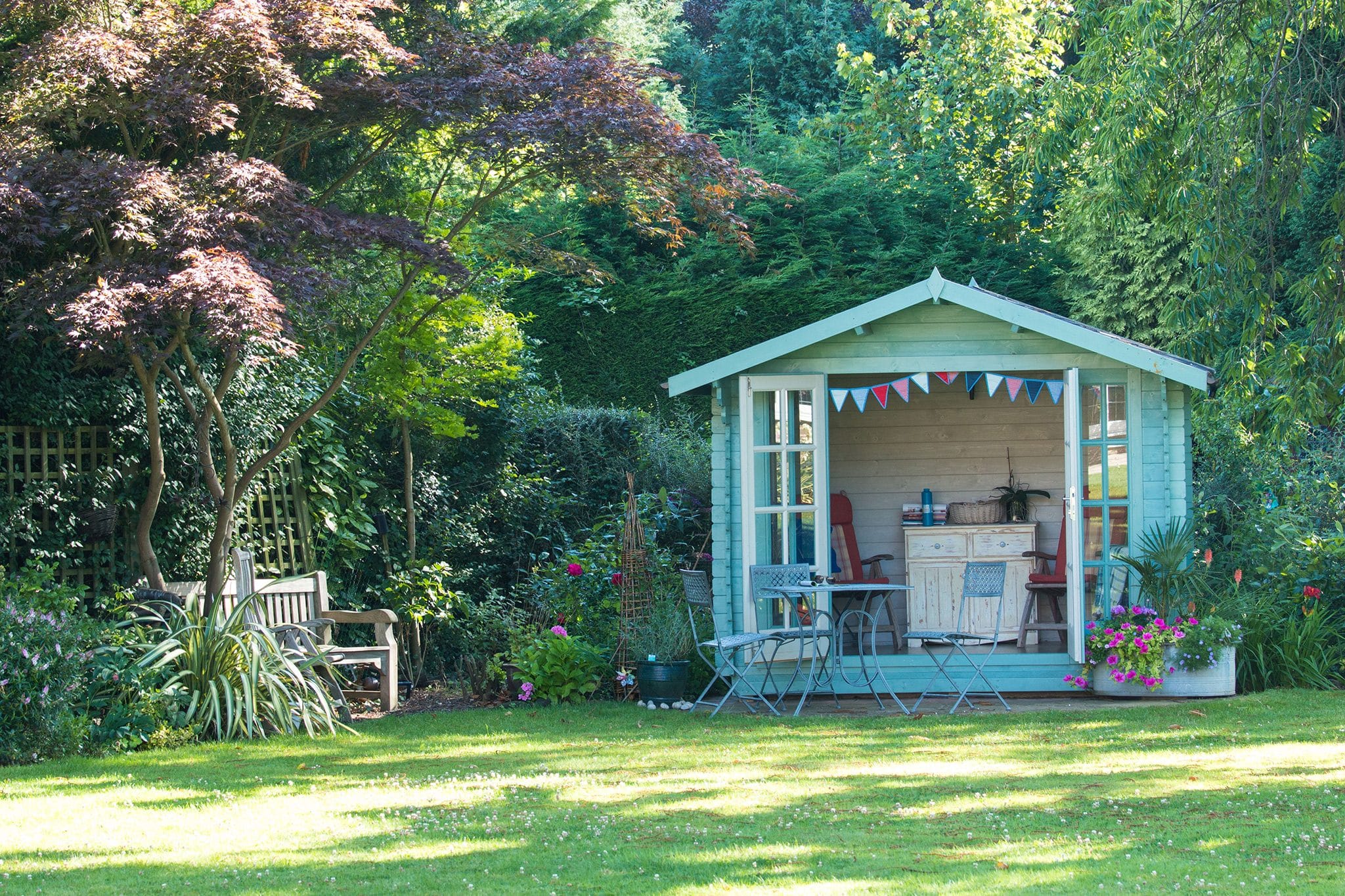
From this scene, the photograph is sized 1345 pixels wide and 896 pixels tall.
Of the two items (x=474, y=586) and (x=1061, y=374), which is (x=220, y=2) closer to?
(x=474, y=586)

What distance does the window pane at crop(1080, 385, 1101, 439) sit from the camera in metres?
8.15

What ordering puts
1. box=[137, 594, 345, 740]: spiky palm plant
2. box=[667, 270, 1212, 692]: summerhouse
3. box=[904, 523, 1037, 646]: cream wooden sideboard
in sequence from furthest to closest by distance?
box=[904, 523, 1037, 646]: cream wooden sideboard, box=[667, 270, 1212, 692]: summerhouse, box=[137, 594, 345, 740]: spiky palm plant

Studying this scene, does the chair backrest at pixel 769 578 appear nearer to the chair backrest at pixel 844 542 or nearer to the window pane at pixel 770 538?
the window pane at pixel 770 538

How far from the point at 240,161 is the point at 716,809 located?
4.10 meters

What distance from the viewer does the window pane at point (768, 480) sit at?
8.15 meters

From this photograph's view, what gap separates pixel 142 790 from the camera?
5.35 metres

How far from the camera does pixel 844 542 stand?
31.8 feet

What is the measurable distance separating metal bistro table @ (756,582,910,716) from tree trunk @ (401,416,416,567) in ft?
9.37

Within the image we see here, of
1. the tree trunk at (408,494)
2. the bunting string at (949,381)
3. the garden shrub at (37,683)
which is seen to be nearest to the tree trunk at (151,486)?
the garden shrub at (37,683)

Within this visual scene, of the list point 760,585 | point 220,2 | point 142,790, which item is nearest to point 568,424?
point 760,585

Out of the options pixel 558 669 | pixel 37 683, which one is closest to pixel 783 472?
pixel 558 669

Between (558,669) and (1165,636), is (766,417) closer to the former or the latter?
(558,669)

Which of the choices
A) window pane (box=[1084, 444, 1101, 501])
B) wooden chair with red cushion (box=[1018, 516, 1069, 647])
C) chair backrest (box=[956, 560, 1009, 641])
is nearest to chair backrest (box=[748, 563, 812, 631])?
chair backrest (box=[956, 560, 1009, 641])

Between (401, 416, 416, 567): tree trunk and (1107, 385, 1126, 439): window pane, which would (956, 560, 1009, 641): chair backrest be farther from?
(401, 416, 416, 567): tree trunk
